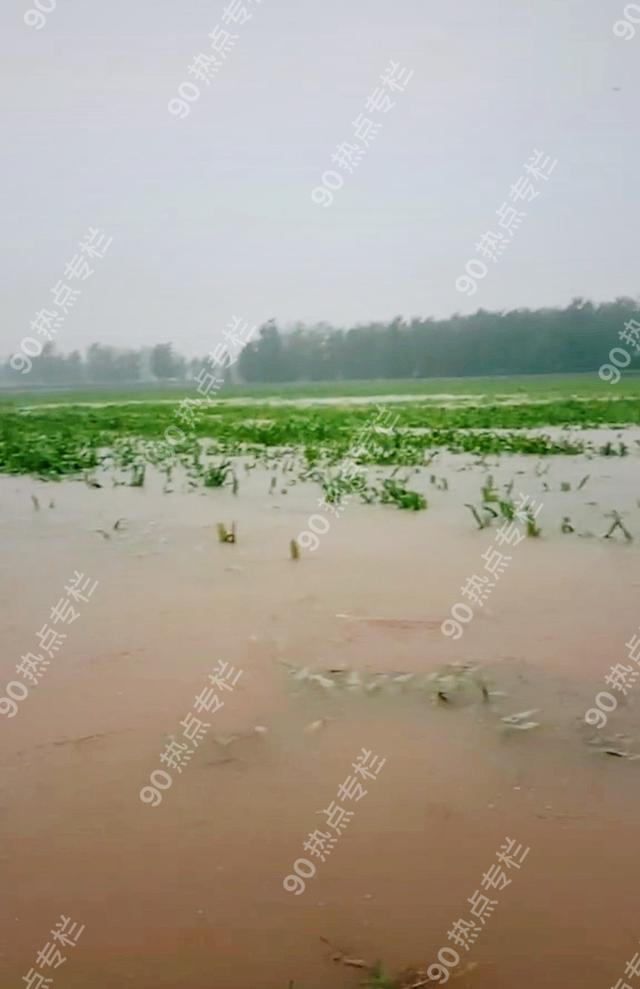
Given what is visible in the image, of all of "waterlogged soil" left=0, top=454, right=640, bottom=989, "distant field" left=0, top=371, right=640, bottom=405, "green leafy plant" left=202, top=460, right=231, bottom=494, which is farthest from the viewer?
"distant field" left=0, top=371, right=640, bottom=405

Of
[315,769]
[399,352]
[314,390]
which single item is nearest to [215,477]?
[399,352]

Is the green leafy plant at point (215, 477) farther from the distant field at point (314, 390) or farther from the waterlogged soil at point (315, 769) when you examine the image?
the waterlogged soil at point (315, 769)

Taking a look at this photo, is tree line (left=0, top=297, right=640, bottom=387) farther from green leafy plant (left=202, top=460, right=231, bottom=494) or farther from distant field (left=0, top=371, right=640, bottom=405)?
green leafy plant (left=202, top=460, right=231, bottom=494)

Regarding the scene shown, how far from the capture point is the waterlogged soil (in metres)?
1.05

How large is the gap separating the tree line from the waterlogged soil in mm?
910

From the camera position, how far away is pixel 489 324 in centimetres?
336

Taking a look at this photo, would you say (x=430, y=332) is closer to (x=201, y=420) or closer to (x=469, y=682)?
(x=201, y=420)

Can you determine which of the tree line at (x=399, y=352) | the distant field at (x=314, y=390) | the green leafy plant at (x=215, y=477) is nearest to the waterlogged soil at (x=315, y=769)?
the green leafy plant at (x=215, y=477)

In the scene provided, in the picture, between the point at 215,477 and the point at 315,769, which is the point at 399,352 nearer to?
the point at 215,477

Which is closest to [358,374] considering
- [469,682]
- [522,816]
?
[469,682]

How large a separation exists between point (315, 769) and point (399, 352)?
244 cm

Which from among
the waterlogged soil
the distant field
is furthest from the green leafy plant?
the waterlogged soil

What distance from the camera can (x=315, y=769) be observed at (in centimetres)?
134

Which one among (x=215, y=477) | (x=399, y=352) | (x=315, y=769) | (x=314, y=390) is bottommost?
(x=315, y=769)
